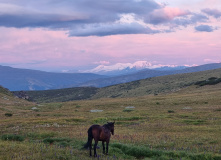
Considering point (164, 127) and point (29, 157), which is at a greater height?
point (29, 157)

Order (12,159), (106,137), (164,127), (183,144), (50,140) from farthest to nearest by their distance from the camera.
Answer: (164,127) → (50,140) → (183,144) → (106,137) → (12,159)

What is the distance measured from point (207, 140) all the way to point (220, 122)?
921cm

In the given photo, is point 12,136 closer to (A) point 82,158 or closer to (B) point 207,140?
(A) point 82,158

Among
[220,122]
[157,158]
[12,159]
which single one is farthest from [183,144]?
[220,122]

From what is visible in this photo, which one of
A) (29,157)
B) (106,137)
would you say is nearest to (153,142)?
(106,137)

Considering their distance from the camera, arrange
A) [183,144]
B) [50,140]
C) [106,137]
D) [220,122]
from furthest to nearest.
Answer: [220,122] → [50,140] → [183,144] → [106,137]

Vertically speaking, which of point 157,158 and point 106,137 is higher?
point 106,137

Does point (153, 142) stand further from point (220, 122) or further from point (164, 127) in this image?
point (220, 122)

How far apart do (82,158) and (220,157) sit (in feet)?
21.0

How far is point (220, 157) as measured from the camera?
34.6 ft

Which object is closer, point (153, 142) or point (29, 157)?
point (29, 157)

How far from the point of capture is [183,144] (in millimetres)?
14055

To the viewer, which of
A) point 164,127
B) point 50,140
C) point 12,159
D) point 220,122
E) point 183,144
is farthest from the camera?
point 220,122

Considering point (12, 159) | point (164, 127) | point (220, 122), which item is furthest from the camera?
point (220, 122)
